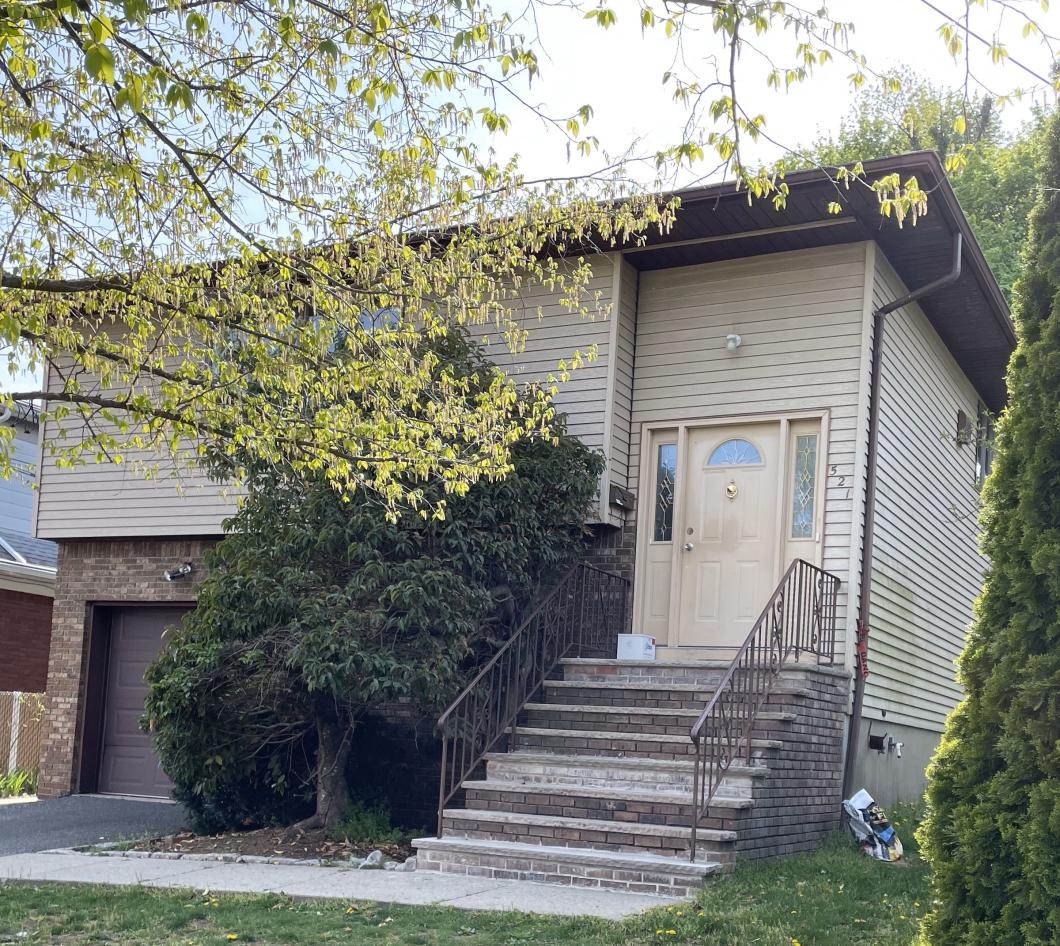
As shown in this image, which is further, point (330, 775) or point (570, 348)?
point (570, 348)

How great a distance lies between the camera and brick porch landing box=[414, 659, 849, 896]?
24.8ft

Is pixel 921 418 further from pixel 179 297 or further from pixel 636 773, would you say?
pixel 179 297

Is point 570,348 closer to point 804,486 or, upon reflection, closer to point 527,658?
point 804,486

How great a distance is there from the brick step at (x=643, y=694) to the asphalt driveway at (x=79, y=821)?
3406mm

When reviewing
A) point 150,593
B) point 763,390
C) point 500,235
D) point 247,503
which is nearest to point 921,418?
point 763,390

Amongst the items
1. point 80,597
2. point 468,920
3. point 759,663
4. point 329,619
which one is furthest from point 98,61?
point 80,597

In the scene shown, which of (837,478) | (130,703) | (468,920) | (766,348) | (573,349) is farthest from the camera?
(130,703)

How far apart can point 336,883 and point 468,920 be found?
1433mm

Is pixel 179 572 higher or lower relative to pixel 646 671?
higher

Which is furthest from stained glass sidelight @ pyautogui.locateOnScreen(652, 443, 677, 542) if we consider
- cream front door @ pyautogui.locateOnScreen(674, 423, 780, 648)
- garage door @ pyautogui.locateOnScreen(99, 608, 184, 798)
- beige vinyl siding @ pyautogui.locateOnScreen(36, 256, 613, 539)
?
garage door @ pyautogui.locateOnScreen(99, 608, 184, 798)

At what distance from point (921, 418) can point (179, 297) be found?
288 inches

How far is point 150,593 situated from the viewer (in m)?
13.5

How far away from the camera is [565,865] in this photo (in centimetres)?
753

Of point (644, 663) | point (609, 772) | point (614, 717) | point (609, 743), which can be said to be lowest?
point (609, 772)
